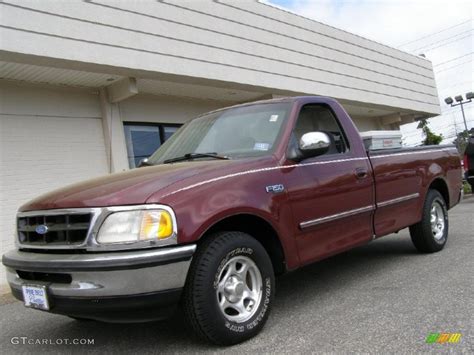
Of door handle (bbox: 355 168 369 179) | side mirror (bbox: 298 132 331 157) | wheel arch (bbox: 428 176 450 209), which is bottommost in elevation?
wheel arch (bbox: 428 176 450 209)

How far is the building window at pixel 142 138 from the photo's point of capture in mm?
10320

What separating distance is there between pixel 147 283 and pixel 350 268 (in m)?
3.24

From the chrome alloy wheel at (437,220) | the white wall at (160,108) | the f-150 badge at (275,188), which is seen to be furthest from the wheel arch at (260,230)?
the white wall at (160,108)

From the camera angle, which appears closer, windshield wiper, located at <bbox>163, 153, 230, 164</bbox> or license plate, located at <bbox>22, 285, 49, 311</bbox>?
license plate, located at <bbox>22, 285, 49, 311</bbox>

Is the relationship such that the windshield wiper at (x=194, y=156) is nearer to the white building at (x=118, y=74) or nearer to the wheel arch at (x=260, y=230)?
the wheel arch at (x=260, y=230)

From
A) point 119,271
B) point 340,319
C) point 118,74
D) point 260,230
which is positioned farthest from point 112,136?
point 119,271

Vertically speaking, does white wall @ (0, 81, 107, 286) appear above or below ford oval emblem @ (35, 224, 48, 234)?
above

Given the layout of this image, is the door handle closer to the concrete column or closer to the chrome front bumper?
the chrome front bumper

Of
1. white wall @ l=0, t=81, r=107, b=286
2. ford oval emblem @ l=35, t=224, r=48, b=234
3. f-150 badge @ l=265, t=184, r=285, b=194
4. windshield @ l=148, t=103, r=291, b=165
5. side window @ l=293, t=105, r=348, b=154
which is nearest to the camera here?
ford oval emblem @ l=35, t=224, r=48, b=234

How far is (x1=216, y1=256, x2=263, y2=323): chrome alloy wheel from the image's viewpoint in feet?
11.2

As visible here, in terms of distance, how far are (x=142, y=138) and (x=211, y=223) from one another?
7.63 m

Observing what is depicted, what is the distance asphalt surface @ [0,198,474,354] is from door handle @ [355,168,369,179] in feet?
3.42

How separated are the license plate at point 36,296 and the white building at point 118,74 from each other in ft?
16.0

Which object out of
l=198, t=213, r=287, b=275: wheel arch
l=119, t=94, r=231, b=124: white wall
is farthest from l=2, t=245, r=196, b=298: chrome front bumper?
l=119, t=94, r=231, b=124: white wall
